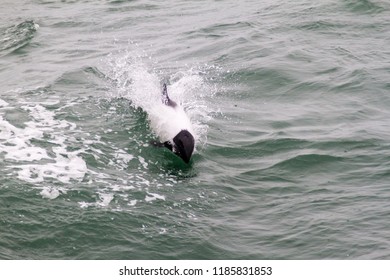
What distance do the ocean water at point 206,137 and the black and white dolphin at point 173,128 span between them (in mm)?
200

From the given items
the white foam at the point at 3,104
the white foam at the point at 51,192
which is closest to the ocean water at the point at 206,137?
the white foam at the point at 51,192

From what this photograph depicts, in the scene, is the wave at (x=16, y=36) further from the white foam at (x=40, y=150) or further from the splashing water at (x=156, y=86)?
the white foam at (x=40, y=150)

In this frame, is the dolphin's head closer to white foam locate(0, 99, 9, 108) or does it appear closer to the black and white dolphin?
the black and white dolphin

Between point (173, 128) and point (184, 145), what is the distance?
31.4 inches

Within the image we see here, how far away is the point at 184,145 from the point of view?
11.9 meters

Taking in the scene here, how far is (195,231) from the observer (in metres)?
9.67

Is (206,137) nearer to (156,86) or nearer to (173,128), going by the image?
(173,128)

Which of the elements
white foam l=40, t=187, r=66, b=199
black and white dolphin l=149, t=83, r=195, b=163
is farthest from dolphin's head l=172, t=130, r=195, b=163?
white foam l=40, t=187, r=66, b=199

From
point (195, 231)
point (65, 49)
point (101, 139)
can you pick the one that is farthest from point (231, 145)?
point (65, 49)

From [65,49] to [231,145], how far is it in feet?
29.0

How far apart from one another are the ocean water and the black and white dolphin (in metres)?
0.20

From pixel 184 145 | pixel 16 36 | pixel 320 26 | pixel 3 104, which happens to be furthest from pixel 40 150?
pixel 320 26

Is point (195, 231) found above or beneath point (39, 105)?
beneath

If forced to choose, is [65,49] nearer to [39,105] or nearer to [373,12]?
[39,105]
